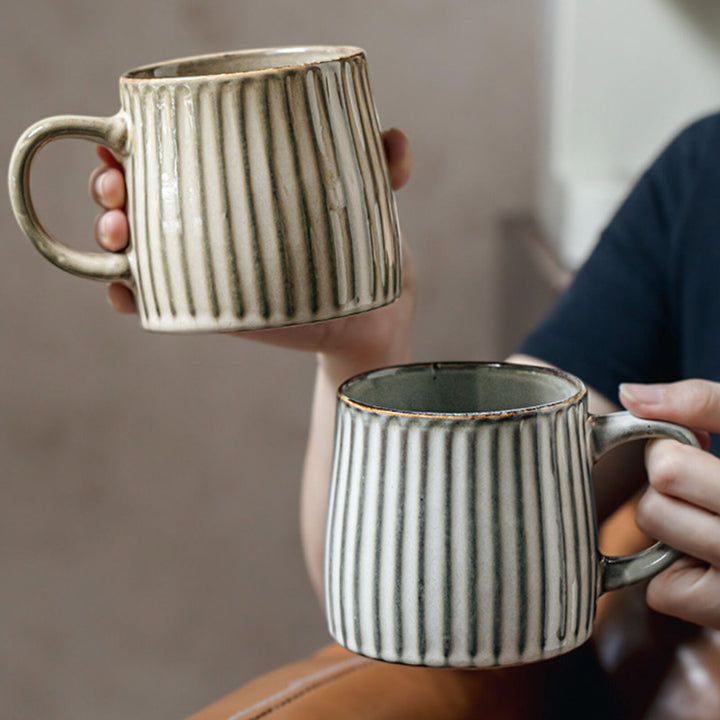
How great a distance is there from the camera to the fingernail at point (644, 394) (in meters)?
0.43

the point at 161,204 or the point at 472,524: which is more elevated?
the point at 161,204

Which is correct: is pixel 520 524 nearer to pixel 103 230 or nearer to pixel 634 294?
pixel 103 230

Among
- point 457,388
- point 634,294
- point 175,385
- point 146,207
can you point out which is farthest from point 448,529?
point 175,385

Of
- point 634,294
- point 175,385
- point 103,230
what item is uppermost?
point 103,230

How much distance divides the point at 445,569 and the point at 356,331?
0.27 metres

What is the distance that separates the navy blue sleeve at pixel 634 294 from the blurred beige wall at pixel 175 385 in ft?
2.05

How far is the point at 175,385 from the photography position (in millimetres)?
1413

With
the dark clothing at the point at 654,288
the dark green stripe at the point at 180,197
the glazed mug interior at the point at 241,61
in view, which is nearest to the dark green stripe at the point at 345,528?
the dark green stripe at the point at 180,197

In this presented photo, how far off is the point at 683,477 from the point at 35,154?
339 mm

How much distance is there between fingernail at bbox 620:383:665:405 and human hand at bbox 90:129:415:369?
182 mm

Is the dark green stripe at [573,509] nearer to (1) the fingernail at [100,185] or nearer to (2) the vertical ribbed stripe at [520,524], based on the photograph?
(2) the vertical ribbed stripe at [520,524]

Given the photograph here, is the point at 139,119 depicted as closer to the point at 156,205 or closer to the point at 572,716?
the point at 156,205

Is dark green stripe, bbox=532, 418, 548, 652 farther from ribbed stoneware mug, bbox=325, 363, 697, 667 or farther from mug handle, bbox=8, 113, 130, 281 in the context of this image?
mug handle, bbox=8, 113, 130, 281

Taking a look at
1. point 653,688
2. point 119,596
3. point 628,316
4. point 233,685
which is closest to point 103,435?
point 119,596
